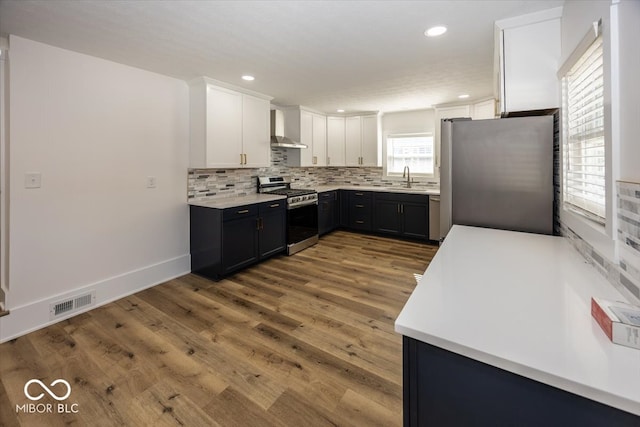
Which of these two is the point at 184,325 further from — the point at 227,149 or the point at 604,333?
the point at 604,333

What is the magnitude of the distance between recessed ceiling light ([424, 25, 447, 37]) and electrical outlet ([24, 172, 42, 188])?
3392 millimetres

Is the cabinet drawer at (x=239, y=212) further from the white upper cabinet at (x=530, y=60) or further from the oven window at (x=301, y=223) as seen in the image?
the white upper cabinet at (x=530, y=60)

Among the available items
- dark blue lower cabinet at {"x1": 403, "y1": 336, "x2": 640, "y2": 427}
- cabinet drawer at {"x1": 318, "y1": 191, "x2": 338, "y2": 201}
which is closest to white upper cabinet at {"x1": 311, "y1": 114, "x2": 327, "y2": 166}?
cabinet drawer at {"x1": 318, "y1": 191, "x2": 338, "y2": 201}

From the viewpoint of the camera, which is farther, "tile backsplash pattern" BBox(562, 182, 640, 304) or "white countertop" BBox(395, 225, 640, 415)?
"tile backsplash pattern" BBox(562, 182, 640, 304)

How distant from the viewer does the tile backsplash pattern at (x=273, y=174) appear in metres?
3.83

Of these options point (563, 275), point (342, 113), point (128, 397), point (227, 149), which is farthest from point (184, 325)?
point (342, 113)

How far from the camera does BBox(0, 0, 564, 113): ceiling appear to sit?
1.92 metres

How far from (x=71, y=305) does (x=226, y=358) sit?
176 cm

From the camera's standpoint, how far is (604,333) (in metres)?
0.80

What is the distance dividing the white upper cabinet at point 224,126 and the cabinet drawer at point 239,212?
61cm

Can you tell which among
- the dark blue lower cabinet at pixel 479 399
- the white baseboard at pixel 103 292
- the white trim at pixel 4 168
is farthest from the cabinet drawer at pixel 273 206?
the dark blue lower cabinet at pixel 479 399

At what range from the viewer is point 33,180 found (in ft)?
8.00

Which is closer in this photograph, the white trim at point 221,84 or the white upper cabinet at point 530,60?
the white upper cabinet at point 530,60

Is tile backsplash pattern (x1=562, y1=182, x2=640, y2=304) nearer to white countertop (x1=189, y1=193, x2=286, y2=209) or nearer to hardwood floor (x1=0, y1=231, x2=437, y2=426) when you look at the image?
hardwood floor (x1=0, y1=231, x2=437, y2=426)
